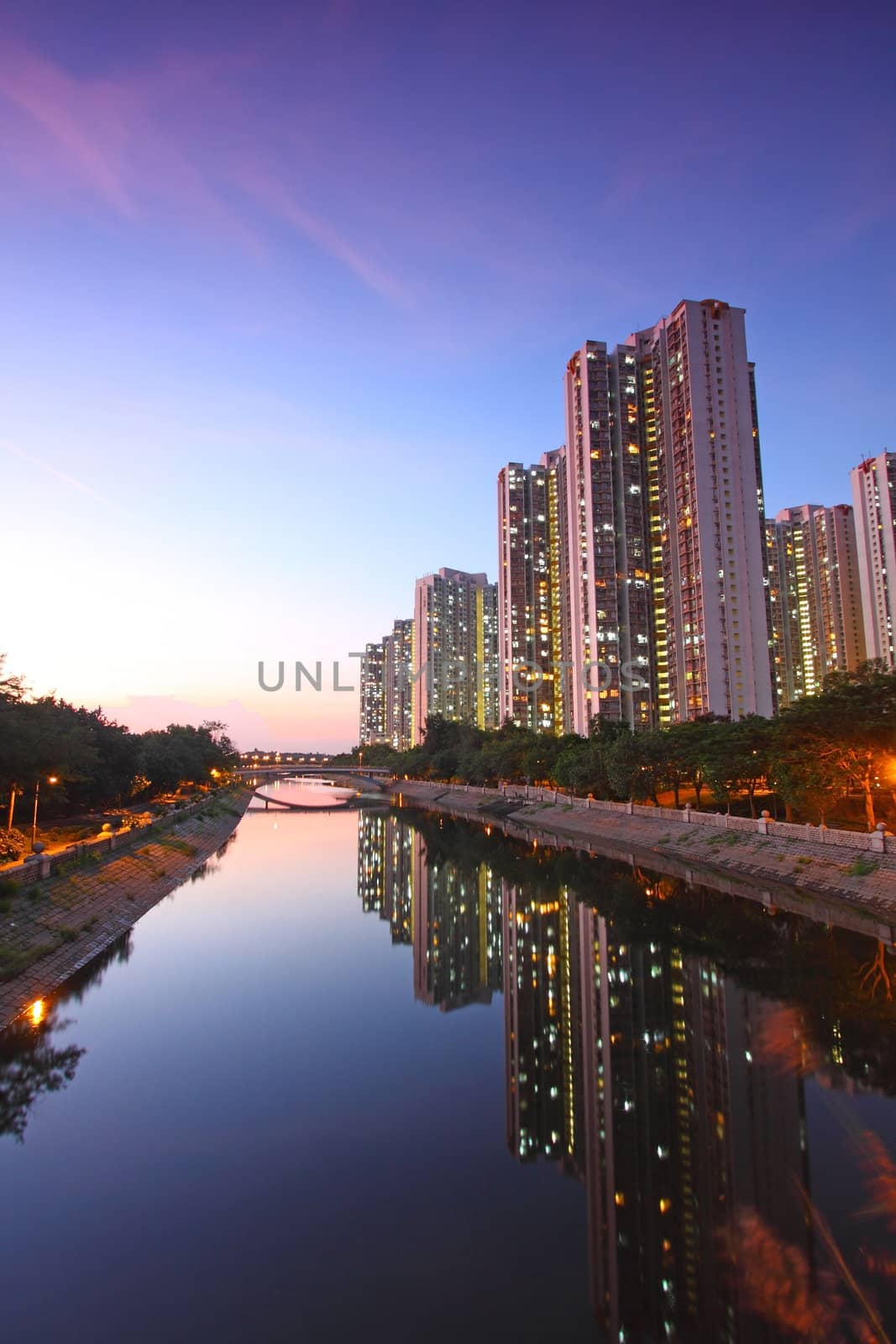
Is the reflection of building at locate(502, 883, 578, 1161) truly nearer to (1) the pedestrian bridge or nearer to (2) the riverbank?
(2) the riverbank

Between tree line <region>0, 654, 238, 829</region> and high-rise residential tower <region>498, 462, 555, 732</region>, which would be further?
high-rise residential tower <region>498, 462, 555, 732</region>

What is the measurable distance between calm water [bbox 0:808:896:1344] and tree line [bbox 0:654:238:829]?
14661 millimetres

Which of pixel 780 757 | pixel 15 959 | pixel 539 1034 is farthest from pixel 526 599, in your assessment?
pixel 539 1034

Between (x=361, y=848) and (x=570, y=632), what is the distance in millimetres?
91621

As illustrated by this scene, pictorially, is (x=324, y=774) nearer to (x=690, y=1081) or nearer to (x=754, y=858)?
(x=754, y=858)

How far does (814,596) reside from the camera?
189m

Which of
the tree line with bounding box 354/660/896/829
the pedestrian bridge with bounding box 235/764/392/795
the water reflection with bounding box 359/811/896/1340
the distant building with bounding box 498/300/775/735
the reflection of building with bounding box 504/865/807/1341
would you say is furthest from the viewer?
the pedestrian bridge with bounding box 235/764/392/795

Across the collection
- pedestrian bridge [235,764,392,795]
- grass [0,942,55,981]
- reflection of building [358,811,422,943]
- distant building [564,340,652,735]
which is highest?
distant building [564,340,652,735]

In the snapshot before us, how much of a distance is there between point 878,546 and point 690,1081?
177 metres

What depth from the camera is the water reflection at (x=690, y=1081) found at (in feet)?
28.5

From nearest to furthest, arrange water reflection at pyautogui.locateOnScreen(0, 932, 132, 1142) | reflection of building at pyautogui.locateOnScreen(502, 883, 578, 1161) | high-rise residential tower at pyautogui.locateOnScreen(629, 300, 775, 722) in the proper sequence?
reflection of building at pyautogui.locateOnScreen(502, 883, 578, 1161)
water reflection at pyautogui.locateOnScreen(0, 932, 132, 1142)
high-rise residential tower at pyautogui.locateOnScreen(629, 300, 775, 722)

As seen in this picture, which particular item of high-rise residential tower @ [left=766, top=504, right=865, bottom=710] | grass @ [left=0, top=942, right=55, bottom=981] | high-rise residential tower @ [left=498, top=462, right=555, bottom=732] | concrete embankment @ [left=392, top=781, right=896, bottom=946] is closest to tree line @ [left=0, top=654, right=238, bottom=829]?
grass @ [left=0, top=942, right=55, bottom=981]

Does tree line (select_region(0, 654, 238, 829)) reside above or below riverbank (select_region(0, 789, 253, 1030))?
above

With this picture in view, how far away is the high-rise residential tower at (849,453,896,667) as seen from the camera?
16062cm
